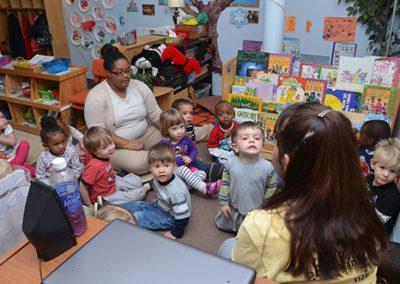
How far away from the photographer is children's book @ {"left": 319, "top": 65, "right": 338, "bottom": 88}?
2645mm

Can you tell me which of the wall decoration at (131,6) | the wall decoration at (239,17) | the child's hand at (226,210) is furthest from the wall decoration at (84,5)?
the child's hand at (226,210)

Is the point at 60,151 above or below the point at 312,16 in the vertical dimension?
below

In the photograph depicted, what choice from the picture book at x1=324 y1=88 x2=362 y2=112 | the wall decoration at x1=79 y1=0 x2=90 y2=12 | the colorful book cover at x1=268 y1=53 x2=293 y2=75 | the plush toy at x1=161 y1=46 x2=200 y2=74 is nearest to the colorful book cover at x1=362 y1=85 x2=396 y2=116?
the picture book at x1=324 y1=88 x2=362 y2=112

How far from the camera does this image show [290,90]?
2.73 meters

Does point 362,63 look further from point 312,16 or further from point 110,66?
point 110,66

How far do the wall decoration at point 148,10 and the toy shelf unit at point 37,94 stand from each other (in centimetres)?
131

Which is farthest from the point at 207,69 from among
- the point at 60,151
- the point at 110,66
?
the point at 60,151

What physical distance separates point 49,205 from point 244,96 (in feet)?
7.28

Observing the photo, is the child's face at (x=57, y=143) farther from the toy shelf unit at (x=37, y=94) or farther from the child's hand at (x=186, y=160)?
the toy shelf unit at (x=37, y=94)

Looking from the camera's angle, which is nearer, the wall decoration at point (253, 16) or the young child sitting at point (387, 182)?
the young child sitting at point (387, 182)

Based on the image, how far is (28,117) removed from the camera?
3.66 m

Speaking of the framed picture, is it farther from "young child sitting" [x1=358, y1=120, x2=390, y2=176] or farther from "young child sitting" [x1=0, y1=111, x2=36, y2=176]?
"young child sitting" [x1=0, y1=111, x2=36, y2=176]

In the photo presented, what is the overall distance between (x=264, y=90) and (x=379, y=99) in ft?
2.77

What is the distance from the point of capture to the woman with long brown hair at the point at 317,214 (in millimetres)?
806
